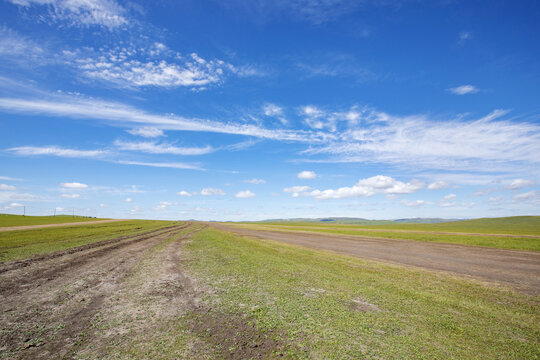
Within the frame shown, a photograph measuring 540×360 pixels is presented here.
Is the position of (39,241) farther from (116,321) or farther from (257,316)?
(257,316)

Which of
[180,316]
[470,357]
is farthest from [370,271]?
[180,316]

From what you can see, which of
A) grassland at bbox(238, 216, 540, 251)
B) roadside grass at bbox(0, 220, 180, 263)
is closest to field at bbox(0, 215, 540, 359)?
roadside grass at bbox(0, 220, 180, 263)

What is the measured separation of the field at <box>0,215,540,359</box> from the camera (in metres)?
5.23

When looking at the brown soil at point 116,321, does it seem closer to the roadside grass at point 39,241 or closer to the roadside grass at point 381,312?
the roadside grass at point 381,312

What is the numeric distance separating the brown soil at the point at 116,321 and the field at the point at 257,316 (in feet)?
0.10

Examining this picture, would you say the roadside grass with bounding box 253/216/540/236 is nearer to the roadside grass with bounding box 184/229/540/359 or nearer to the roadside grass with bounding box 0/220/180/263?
the roadside grass with bounding box 184/229/540/359

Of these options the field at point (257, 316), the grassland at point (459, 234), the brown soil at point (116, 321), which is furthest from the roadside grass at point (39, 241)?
the grassland at point (459, 234)

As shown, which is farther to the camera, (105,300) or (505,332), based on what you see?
(105,300)

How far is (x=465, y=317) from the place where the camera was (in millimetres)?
7324

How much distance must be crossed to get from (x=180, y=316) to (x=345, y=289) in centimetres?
676

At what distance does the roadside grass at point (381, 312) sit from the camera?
17.6ft

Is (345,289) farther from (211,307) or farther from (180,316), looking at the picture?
(180,316)

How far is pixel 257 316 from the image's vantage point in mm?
6980

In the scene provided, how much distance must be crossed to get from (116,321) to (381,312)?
8265 mm
